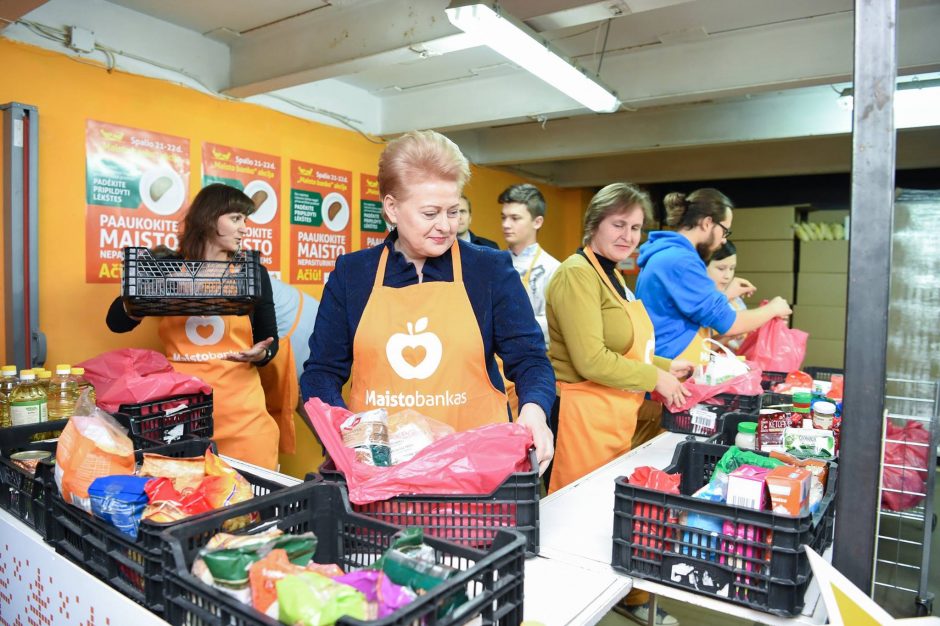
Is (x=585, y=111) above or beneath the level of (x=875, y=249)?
above

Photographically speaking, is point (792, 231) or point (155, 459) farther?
point (792, 231)

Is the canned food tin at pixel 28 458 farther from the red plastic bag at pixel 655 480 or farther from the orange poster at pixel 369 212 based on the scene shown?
the orange poster at pixel 369 212

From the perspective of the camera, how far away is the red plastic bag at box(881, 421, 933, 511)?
159 centimetres

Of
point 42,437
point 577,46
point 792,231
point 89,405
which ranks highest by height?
point 577,46

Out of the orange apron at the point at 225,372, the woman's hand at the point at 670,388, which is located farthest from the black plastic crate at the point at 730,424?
the orange apron at the point at 225,372

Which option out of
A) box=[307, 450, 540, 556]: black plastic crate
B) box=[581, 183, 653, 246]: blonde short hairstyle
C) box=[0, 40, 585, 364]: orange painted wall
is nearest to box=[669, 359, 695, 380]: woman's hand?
box=[581, 183, 653, 246]: blonde short hairstyle

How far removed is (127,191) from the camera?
362cm

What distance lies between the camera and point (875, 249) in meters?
0.85

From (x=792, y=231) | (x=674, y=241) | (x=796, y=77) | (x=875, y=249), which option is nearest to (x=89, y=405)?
(x=875, y=249)

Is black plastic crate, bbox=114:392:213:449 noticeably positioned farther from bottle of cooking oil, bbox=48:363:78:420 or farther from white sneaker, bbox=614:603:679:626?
white sneaker, bbox=614:603:679:626

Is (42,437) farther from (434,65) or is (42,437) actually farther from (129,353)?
(434,65)

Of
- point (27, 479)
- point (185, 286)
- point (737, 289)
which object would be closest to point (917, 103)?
point (737, 289)

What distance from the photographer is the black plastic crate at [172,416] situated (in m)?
1.97

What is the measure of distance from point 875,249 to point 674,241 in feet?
7.25
